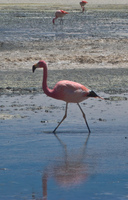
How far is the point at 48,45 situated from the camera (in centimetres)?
2053

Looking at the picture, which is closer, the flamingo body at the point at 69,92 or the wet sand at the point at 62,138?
the wet sand at the point at 62,138

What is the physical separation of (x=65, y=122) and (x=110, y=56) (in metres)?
8.85

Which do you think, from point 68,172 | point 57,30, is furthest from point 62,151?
point 57,30

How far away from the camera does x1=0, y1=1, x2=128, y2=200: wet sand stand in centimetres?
552

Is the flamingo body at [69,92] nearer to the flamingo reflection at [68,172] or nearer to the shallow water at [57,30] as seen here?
the flamingo reflection at [68,172]

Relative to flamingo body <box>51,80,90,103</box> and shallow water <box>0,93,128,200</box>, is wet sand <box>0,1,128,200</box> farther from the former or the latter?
flamingo body <box>51,80,90,103</box>

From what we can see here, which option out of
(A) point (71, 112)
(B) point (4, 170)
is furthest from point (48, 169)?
(A) point (71, 112)

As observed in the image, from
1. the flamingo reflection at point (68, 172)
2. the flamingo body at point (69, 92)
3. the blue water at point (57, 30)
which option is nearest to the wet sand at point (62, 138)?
the flamingo reflection at point (68, 172)

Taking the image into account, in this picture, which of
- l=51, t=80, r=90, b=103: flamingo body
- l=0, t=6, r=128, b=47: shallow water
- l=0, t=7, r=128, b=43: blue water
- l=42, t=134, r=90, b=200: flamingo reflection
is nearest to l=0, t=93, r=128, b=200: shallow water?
l=42, t=134, r=90, b=200: flamingo reflection

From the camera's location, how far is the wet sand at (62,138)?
552cm

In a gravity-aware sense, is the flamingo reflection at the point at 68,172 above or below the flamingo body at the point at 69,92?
below

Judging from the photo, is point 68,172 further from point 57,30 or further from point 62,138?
point 57,30

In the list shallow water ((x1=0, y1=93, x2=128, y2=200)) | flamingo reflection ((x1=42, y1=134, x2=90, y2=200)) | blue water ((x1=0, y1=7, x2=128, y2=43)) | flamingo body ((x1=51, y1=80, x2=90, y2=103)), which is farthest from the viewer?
blue water ((x1=0, y1=7, x2=128, y2=43))

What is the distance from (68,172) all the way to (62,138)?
175cm
